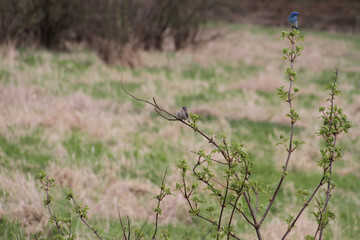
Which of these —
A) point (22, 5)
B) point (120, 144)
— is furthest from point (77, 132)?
point (22, 5)

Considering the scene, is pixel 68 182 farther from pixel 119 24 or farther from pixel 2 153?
pixel 119 24

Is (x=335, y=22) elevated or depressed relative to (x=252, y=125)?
elevated

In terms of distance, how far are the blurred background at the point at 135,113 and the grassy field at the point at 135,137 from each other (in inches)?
0.7

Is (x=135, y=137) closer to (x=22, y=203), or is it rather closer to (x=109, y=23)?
(x=22, y=203)

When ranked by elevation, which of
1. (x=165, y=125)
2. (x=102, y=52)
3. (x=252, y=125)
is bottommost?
(x=165, y=125)

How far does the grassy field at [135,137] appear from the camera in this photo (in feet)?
11.5

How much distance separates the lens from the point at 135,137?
18.1 feet

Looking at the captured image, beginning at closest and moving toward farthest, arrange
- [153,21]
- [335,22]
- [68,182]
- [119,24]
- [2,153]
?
[68,182] → [2,153] → [119,24] → [153,21] → [335,22]

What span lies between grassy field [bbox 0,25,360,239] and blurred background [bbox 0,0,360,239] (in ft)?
0.06

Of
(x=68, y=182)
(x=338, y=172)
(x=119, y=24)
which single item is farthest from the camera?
(x=119, y=24)

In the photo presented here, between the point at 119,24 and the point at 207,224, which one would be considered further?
the point at 119,24

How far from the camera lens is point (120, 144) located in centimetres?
511

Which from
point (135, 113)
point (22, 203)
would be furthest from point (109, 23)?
point (22, 203)

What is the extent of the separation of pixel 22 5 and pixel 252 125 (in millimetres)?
7576
